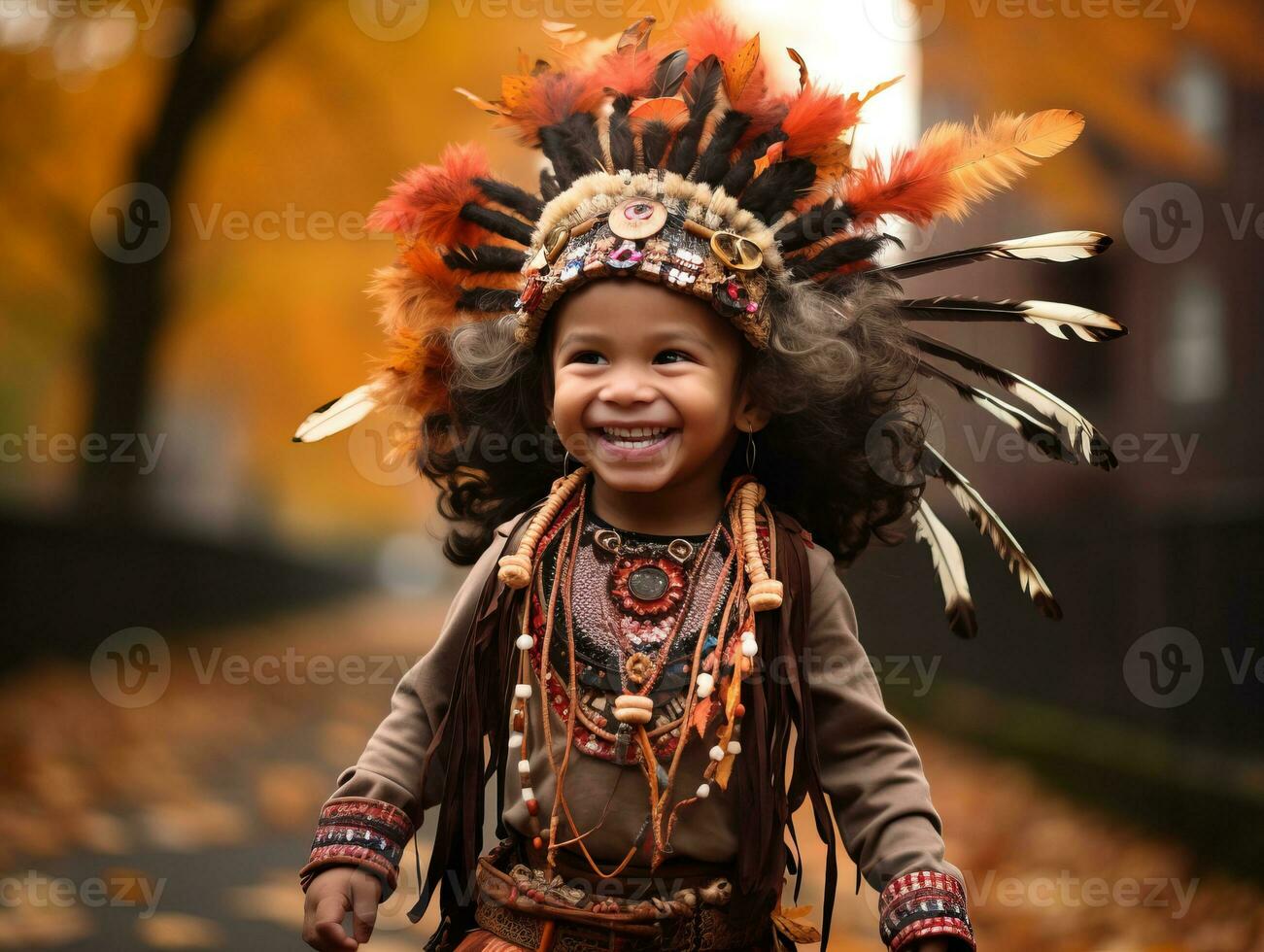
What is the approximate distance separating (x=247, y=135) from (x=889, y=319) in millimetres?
4869

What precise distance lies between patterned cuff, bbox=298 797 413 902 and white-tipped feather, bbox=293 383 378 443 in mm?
799

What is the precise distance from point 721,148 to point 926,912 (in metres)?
1.36

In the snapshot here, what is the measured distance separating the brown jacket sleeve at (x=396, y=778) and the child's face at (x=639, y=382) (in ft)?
1.06

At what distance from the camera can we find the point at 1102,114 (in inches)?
197

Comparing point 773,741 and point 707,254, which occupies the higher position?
point 707,254

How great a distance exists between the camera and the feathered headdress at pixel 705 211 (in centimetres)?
225

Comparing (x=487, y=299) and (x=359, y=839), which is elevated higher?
(x=487, y=299)

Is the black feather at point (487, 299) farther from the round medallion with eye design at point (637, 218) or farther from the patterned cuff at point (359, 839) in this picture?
the patterned cuff at point (359, 839)

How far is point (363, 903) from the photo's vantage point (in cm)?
205

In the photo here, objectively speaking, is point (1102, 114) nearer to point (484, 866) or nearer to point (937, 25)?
point (937, 25)

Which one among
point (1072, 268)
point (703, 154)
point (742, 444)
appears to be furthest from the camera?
point (1072, 268)

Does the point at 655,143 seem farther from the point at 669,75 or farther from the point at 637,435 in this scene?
the point at 637,435

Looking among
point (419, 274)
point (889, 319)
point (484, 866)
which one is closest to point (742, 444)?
point (889, 319)

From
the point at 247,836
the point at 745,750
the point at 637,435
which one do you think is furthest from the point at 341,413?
the point at 247,836
